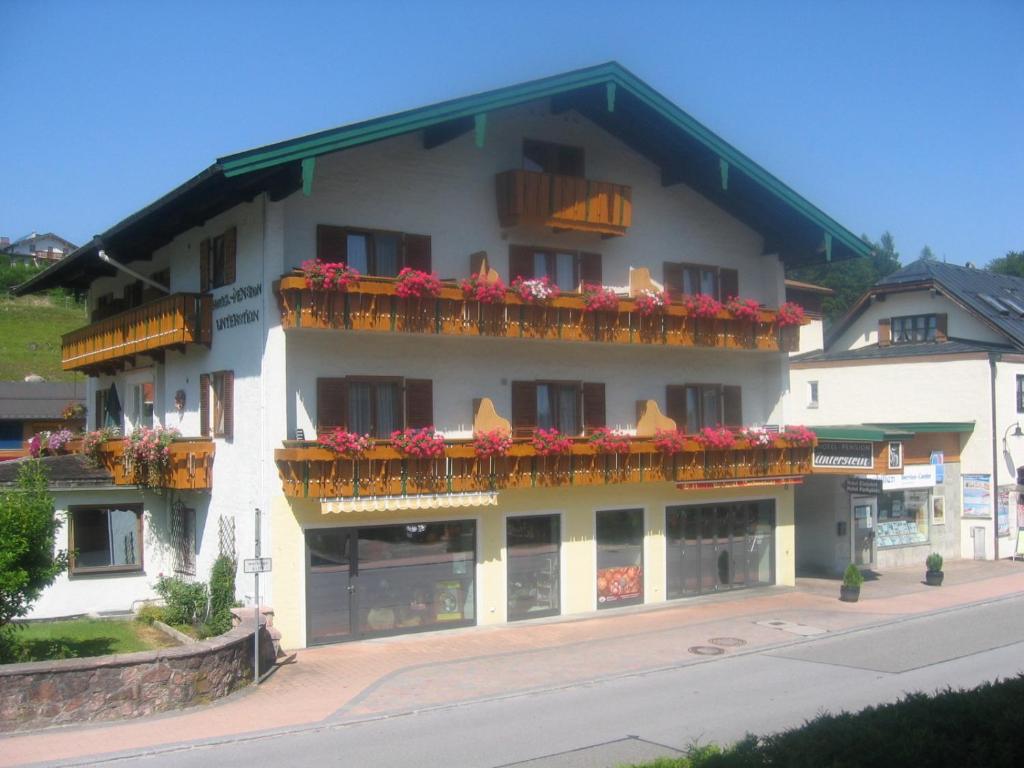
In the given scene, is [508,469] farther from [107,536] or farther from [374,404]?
[107,536]

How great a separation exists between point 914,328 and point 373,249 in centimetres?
2630

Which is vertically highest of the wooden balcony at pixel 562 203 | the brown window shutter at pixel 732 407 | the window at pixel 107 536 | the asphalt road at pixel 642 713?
the wooden balcony at pixel 562 203

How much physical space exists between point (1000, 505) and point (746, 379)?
12.2 metres

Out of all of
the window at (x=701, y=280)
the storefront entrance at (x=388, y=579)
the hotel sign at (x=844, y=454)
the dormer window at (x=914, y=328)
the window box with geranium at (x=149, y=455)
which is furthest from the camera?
the dormer window at (x=914, y=328)

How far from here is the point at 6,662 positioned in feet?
50.1

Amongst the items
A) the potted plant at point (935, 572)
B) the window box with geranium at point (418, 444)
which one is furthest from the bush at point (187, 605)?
the potted plant at point (935, 572)

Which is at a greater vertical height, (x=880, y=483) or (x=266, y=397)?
(x=266, y=397)

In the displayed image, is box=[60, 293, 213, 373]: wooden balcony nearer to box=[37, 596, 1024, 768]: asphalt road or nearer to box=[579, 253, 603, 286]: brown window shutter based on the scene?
box=[579, 253, 603, 286]: brown window shutter

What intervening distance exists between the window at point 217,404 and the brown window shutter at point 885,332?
27.7 metres

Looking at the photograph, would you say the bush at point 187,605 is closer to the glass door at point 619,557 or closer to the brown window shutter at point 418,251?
the brown window shutter at point 418,251

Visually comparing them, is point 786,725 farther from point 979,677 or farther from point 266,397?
point 266,397

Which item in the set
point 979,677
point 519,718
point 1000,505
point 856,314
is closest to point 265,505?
point 519,718

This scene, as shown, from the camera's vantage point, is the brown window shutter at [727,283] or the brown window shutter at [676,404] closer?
the brown window shutter at [676,404]

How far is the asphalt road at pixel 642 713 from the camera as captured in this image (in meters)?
12.7
